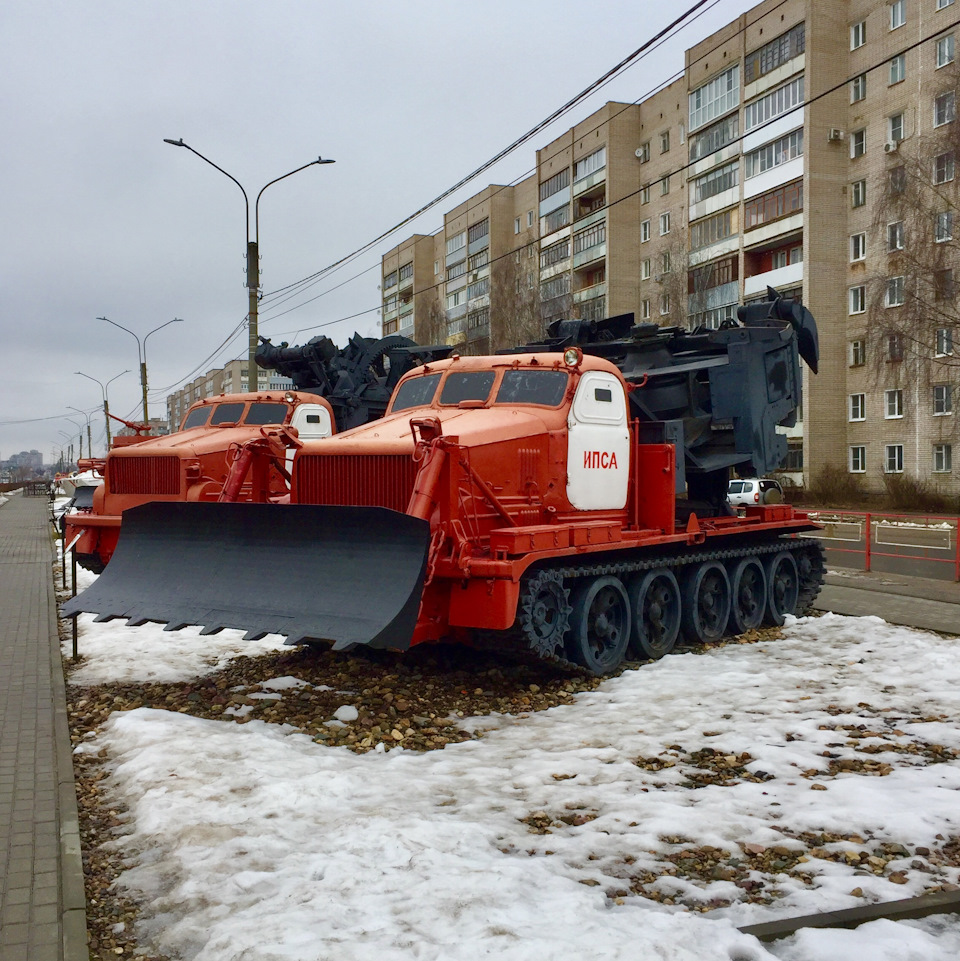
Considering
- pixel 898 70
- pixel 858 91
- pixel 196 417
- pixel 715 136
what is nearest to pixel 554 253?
pixel 715 136

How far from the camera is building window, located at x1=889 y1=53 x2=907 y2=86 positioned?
1459 inches

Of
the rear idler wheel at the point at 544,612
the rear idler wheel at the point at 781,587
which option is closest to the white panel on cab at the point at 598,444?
the rear idler wheel at the point at 544,612

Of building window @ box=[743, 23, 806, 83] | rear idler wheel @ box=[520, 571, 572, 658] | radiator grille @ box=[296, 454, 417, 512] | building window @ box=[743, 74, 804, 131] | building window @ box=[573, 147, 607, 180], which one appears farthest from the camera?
building window @ box=[573, 147, 607, 180]

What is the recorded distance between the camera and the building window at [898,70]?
122 feet

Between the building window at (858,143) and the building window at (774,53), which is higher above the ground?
the building window at (774,53)

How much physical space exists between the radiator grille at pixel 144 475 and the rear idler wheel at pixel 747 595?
23.1 ft

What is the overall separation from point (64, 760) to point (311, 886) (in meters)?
2.88

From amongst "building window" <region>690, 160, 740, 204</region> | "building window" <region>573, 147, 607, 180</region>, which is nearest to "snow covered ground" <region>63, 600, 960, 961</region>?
"building window" <region>690, 160, 740, 204</region>

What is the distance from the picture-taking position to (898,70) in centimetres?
3722

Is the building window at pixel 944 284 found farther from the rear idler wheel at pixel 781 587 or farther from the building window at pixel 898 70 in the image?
the rear idler wheel at pixel 781 587

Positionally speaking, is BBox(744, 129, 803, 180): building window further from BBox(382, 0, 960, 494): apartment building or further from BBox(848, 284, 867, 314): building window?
BBox(848, 284, 867, 314): building window

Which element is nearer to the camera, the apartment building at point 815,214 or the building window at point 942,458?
the apartment building at point 815,214

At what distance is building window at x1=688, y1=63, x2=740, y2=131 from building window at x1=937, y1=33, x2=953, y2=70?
28.5ft

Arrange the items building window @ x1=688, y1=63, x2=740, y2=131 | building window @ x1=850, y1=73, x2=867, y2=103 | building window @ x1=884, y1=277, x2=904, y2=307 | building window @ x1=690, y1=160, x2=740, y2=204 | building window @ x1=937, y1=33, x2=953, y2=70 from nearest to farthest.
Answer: building window @ x1=884, y1=277, x2=904, y2=307 → building window @ x1=937, y1=33, x2=953, y2=70 → building window @ x1=850, y1=73, x2=867, y2=103 → building window @ x1=688, y1=63, x2=740, y2=131 → building window @ x1=690, y1=160, x2=740, y2=204
